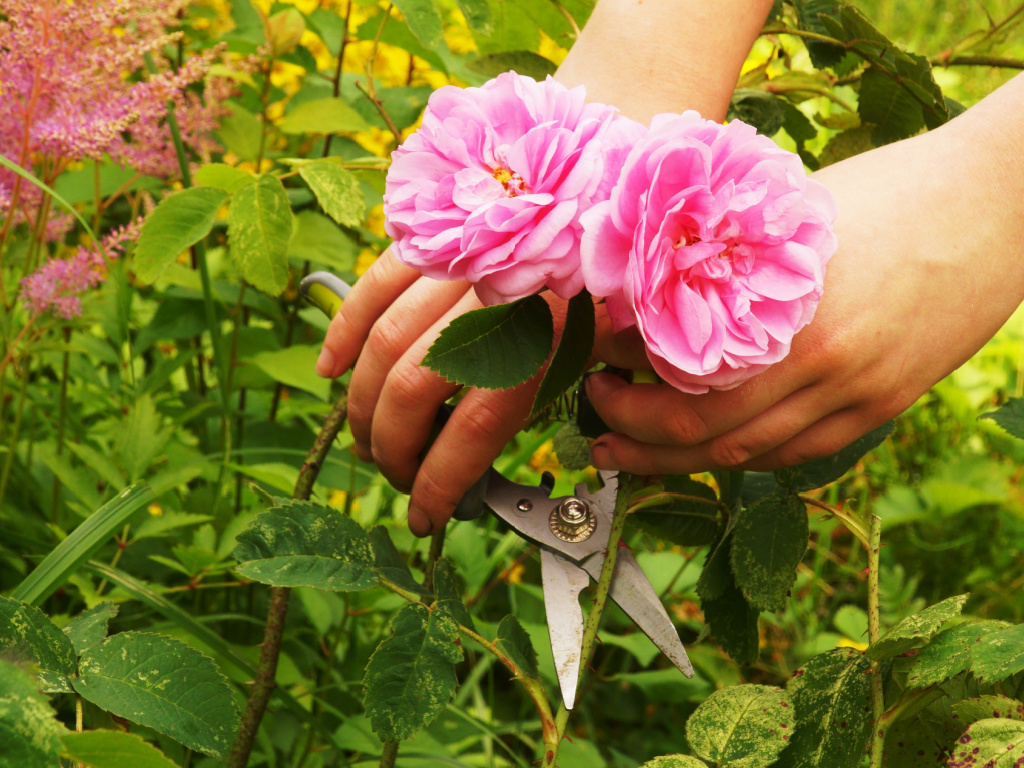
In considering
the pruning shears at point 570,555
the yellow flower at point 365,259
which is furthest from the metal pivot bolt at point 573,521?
the yellow flower at point 365,259

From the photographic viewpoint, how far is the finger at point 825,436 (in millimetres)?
701

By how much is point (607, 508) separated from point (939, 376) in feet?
1.05

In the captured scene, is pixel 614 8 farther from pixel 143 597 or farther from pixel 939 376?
pixel 143 597

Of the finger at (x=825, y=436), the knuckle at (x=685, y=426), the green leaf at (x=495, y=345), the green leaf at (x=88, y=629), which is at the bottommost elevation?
the green leaf at (x=88, y=629)

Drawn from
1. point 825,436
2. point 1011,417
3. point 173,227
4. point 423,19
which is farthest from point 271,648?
point 1011,417

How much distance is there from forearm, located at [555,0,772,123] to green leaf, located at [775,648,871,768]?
521 millimetres

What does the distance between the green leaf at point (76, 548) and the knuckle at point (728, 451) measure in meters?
0.54

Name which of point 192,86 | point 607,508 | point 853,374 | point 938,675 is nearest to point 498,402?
point 607,508

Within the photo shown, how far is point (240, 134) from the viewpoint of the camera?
1339 millimetres

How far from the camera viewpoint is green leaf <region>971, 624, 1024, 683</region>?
551 millimetres

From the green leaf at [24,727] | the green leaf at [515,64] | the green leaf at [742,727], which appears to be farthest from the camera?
the green leaf at [515,64]

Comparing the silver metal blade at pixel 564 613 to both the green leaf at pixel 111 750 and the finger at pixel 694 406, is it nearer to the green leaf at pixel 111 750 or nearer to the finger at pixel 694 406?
the finger at pixel 694 406

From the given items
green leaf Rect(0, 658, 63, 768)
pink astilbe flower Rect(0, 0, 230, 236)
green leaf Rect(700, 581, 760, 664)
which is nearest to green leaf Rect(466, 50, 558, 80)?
pink astilbe flower Rect(0, 0, 230, 236)

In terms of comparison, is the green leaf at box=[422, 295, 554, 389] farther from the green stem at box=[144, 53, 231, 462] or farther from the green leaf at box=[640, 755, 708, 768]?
the green stem at box=[144, 53, 231, 462]
